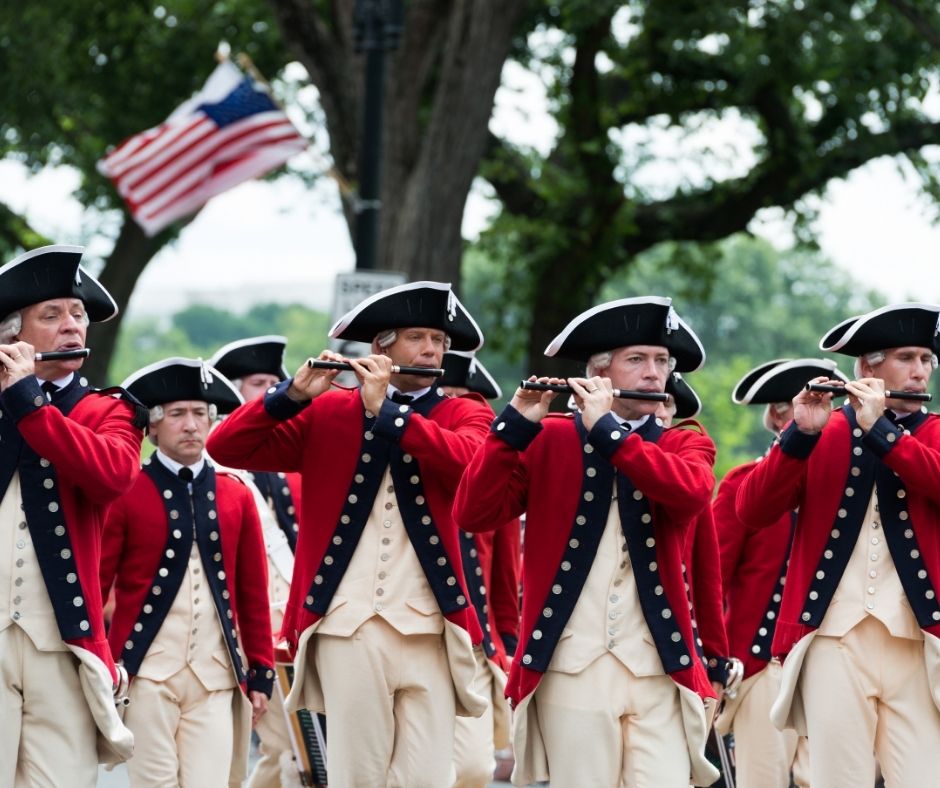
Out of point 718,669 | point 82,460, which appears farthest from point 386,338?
point 718,669

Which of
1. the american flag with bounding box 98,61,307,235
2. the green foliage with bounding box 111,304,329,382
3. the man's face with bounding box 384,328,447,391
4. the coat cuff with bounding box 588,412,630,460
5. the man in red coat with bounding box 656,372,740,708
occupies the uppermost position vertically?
the american flag with bounding box 98,61,307,235

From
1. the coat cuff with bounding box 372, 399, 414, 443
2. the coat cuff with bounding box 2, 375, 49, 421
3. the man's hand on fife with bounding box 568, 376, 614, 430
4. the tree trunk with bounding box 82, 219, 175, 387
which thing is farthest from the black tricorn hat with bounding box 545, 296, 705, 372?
the tree trunk with bounding box 82, 219, 175, 387

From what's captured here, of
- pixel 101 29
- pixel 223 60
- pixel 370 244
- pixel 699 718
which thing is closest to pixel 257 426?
pixel 699 718

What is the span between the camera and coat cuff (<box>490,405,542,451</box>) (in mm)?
7500

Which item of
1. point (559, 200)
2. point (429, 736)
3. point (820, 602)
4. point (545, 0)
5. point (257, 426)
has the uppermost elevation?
point (545, 0)

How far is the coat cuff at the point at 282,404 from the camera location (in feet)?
26.2

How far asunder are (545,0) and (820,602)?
47.9ft

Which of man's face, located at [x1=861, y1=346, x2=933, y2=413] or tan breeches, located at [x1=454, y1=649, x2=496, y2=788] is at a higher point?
man's face, located at [x1=861, y1=346, x2=933, y2=413]

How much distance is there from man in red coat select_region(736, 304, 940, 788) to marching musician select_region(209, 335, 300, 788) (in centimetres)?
314

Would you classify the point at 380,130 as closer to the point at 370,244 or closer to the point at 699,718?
the point at 370,244

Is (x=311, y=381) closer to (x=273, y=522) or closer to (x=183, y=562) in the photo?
(x=183, y=562)

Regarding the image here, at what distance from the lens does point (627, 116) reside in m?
22.6

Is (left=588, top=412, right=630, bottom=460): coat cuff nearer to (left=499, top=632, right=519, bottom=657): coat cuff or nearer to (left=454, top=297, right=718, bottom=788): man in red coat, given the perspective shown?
(left=454, top=297, right=718, bottom=788): man in red coat

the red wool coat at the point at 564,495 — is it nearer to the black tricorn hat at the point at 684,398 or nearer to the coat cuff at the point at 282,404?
the coat cuff at the point at 282,404
